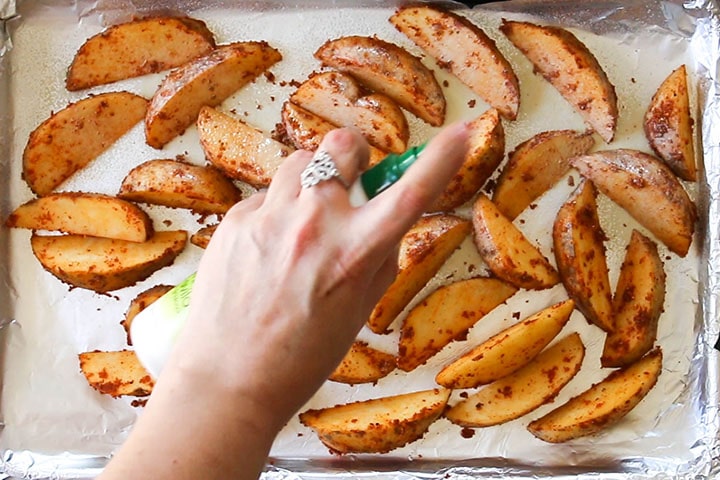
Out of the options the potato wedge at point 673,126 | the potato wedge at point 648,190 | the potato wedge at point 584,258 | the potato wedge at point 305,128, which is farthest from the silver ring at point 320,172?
the potato wedge at point 673,126

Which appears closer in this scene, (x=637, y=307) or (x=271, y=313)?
(x=271, y=313)

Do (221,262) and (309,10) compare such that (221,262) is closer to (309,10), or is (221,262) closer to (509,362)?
(509,362)

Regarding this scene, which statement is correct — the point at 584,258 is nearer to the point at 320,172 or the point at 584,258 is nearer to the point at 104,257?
the point at 320,172

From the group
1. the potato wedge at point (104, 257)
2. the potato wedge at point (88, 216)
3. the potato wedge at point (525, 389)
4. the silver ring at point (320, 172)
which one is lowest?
the potato wedge at point (525, 389)

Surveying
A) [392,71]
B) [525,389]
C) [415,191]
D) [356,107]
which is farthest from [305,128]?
[415,191]

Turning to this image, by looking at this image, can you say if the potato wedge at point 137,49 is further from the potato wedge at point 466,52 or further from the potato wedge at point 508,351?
the potato wedge at point 508,351

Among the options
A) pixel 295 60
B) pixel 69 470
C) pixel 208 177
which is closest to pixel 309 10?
pixel 295 60
